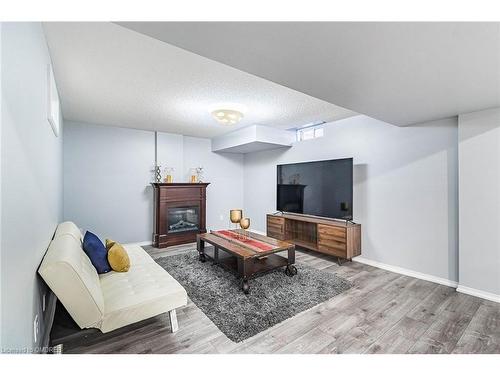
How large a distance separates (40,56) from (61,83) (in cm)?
120

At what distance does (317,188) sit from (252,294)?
2.24 meters

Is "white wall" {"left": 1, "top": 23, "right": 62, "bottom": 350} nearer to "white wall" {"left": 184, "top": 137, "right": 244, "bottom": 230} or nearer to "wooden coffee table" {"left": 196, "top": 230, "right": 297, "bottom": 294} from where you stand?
"wooden coffee table" {"left": 196, "top": 230, "right": 297, "bottom": 294}

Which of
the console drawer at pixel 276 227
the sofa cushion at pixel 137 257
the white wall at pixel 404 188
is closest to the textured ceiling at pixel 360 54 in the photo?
the white wall at pixel 404 188

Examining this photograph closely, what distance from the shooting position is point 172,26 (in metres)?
1.15

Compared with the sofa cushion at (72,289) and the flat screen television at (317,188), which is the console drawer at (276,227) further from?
the sofa cushion at (72,289)

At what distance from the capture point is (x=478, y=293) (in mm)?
2504

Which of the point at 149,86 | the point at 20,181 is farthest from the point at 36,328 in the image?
the point at 149,86

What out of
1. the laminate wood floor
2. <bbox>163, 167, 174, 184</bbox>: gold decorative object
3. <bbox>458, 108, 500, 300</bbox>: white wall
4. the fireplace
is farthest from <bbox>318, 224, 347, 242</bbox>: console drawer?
<bbox>163, 167, 174, 184</bbox>: gold decorative object

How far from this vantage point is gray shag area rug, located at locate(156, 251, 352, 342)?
6.63 ft

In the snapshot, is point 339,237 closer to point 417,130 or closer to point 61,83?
point 417,130

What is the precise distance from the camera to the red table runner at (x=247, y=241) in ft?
9.44

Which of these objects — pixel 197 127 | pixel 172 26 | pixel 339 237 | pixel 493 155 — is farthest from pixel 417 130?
pixel 197 127

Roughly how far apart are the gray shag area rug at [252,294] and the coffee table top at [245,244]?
39 cm

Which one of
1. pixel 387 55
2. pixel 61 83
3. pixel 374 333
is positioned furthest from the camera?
pixel 61 83
